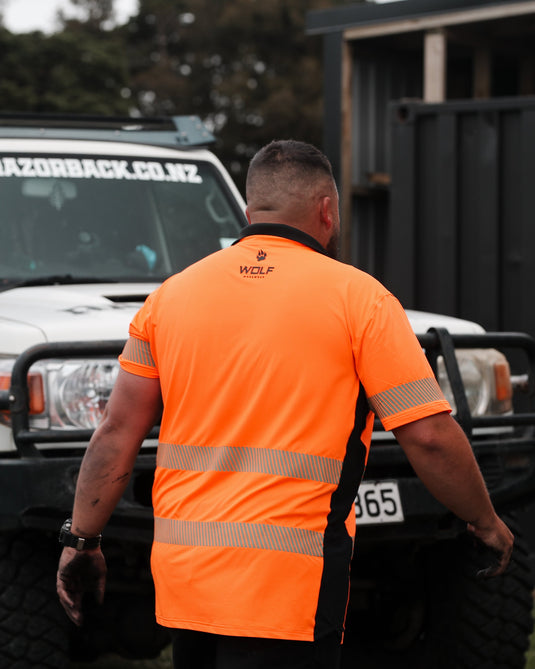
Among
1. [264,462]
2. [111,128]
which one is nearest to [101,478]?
[264,462]

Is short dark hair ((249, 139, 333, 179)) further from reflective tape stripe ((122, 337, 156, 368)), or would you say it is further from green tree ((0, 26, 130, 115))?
green tree ((0, 26, 130, 115))

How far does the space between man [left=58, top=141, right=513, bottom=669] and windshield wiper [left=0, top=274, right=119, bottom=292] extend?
189cm

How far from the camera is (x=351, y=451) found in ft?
8.10

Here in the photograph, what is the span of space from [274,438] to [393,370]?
289mm

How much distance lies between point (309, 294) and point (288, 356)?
143 millimetres

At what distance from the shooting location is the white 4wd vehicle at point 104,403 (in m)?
3.41

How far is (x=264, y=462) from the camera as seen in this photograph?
2377 millimetres

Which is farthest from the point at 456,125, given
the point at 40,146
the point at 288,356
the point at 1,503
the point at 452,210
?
the point at 288,356

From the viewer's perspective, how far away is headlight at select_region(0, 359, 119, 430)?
11.5 ft

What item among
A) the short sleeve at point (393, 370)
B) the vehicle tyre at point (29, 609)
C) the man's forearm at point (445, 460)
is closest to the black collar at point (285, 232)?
the short sleeve at point (393, 370)

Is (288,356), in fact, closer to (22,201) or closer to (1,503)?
(1,503)

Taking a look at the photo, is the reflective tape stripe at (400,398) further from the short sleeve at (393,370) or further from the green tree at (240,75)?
the green tree at (240,75)

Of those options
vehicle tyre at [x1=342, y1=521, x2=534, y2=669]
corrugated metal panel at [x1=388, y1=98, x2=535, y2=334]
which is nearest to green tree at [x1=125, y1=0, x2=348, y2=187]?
corrugated metal panel at [x1=388, y1=98, x2=535, y2=334]

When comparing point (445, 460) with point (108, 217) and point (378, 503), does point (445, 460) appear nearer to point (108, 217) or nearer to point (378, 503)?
point (378, 503)
